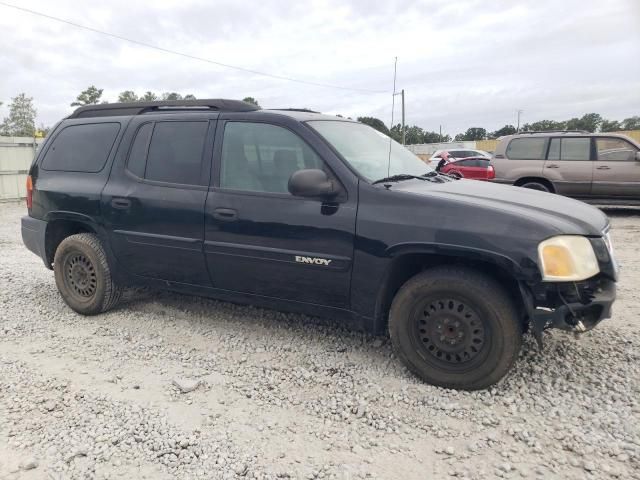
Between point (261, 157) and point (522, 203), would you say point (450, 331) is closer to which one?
point (522, 203)

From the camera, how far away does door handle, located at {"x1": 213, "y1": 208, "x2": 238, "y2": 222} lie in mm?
3545

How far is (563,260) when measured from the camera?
2729 millimetres

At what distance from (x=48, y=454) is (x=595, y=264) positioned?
10.2 ft

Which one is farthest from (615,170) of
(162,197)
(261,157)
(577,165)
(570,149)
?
(162,197)

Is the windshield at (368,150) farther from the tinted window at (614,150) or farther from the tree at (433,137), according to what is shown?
the tree at (433,137)

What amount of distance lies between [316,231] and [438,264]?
32.1 inches

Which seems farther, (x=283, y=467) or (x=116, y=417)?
(x=116, y=417)

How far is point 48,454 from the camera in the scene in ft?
8.06

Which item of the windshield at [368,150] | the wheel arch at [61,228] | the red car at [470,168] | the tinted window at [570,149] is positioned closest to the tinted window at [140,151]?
the wheel arch at [61,228]

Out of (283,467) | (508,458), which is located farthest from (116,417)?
(508,458)

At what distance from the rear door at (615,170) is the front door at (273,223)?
8.37 m

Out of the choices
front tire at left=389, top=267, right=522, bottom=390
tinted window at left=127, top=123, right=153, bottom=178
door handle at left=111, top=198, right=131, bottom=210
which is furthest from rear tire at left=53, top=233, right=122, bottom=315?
front tire at left=389, top=267, right=522, bottom=390

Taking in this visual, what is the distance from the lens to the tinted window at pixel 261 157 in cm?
345

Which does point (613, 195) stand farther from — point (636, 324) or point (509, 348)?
point (509, 348)
